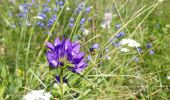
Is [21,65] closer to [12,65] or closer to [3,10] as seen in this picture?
[12,65]

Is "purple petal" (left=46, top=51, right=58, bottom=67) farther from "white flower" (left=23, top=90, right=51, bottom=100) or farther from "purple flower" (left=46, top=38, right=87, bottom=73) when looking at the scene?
"white flower" (left=23, top=90, right=51, bottom=100)

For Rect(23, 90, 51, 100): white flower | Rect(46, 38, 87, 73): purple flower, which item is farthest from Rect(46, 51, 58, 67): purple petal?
Rect(23, 90, 51, 100): white flower

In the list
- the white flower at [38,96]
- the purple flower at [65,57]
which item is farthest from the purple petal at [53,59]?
the white flower at [38,96]

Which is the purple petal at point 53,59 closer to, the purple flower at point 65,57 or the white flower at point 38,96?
the purple flower at point 65,57

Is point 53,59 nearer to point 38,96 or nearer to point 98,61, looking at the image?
point 38,96

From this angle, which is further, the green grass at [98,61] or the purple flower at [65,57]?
the green grass at [98,61]

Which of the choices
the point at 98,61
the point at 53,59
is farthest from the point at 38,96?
the point at 98,61

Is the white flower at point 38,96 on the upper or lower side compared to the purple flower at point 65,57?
lower

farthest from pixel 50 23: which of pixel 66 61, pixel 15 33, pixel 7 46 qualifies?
pixel 66 61
